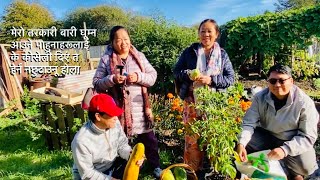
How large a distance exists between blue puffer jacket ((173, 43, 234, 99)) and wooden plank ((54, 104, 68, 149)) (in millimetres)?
2022

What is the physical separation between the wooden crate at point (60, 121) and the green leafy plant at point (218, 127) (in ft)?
6.95

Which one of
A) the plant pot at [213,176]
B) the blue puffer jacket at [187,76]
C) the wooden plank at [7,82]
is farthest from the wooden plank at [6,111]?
the plant pot at [213,176]

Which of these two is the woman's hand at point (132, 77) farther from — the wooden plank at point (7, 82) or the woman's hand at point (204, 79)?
the wooden plank at point (7, 82)

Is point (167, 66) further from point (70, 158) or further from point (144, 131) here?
point (144, 131)

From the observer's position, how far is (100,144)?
276 cm

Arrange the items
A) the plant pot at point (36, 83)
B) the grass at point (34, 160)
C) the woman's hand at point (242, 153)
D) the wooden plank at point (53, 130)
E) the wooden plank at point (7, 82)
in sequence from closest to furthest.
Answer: the woman's hand at point (242, 153) < the grass at point (34, 160) < the wooden plank at point (53, 130) < the wooden plank at point (7, 82) < the plant pot at point (36, 83)

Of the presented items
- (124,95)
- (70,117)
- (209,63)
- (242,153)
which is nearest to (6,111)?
(70,117)

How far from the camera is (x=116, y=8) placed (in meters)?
31.6

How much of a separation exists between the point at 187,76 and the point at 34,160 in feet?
8.46

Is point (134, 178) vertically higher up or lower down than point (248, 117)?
lower down

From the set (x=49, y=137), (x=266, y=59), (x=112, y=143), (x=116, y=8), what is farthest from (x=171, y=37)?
(x=116, y=8)

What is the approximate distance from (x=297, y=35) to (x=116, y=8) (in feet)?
79.5

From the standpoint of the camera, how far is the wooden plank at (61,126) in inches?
189

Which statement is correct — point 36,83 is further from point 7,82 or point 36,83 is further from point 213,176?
point 213,176
